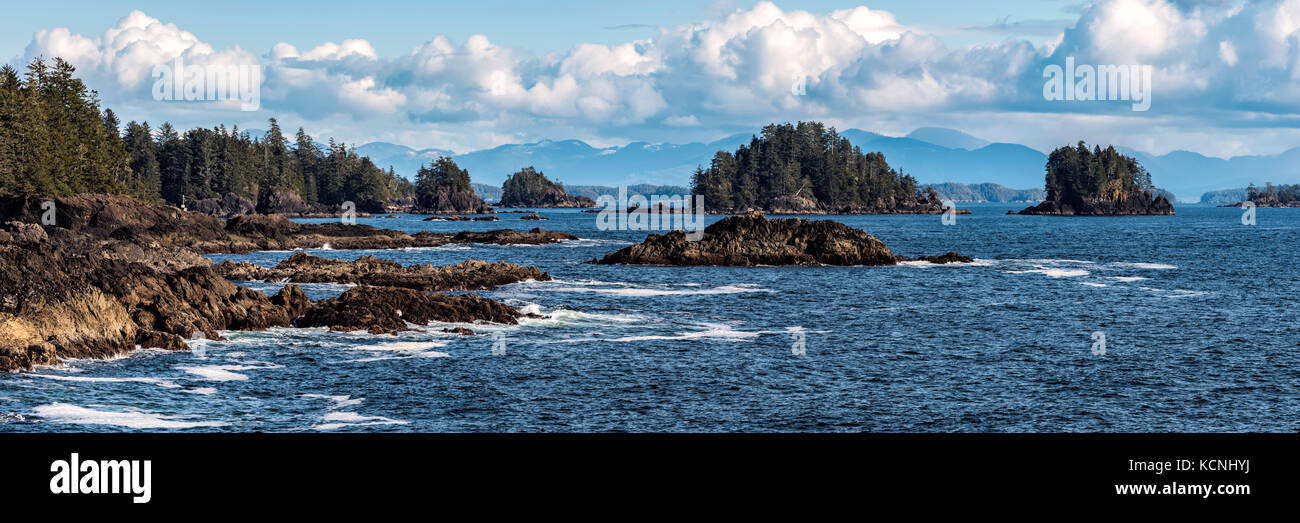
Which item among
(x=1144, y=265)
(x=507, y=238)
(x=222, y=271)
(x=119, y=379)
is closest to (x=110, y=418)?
(x=119, y=379)

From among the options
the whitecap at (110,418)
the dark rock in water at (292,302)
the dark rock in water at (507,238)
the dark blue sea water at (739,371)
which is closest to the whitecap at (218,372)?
the dark blue sea water at (739,371)

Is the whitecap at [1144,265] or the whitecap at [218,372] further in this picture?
the whitecap at [1144,265]

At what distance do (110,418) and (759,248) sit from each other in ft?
208

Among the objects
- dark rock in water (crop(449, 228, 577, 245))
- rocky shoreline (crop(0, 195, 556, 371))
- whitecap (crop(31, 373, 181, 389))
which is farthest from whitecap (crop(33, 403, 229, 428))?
dark rock in water (crop(449, 228, 577, 245))

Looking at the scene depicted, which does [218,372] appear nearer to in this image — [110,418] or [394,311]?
[110,418]

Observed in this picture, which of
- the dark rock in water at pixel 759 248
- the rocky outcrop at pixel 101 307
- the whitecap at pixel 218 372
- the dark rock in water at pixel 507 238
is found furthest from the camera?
the dark rock in water at pixel 507 238

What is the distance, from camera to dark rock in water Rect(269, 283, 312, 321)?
135 ft

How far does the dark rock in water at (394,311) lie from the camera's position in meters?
39.7

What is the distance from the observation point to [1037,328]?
4481cm

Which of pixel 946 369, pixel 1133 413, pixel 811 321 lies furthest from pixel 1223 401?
pixel 811 321

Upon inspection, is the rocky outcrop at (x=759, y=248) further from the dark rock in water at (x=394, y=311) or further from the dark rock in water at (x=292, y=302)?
the dark rock in water at (x=292, y=302)

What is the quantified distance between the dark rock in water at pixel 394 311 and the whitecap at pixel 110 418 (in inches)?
563

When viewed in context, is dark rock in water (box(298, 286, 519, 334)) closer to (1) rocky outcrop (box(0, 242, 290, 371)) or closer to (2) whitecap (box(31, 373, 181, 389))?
(1) rocky outcrop (box(0, 242, 290, 371))
